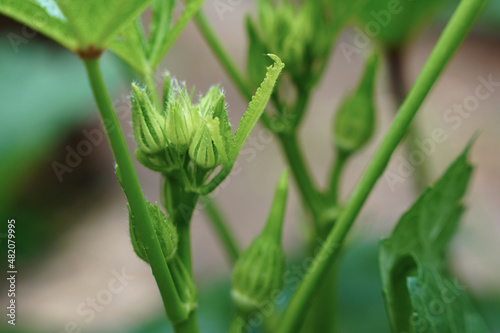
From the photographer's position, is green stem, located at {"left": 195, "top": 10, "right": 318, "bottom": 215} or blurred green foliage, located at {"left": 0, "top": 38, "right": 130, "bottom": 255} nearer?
green stem, located at {"left": 195, "top": 10, "right": 318, "bottom": 215}

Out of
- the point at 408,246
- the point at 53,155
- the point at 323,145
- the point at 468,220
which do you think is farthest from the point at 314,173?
the point at 408,246

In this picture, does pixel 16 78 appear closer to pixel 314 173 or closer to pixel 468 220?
pixel 314 173

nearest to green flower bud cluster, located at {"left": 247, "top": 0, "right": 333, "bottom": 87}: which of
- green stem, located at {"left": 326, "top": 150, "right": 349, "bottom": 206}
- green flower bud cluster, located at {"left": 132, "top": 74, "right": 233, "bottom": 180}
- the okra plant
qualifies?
the okra plant

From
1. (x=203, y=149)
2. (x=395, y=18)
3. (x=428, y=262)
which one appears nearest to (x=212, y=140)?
(x=203, y=149)

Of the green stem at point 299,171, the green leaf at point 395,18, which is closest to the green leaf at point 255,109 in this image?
the green stem at point 299,171

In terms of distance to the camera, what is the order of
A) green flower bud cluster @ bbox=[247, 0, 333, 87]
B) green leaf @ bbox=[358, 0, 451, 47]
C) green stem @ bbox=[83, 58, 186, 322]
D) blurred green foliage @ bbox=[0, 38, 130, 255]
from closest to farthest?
green stem @ bbox=[83, 58, 186, 322]
green flower bud cluster @ bbox=[247, 0, 333, 87]
green leaf @ bbox=[358, 0, 451, 47]
blurred green foliage @ bbox=[0, 38, 130, 255]

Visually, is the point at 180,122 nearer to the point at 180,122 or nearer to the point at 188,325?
the point at 180,122

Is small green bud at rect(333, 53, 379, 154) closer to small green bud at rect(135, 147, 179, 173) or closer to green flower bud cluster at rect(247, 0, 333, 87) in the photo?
green flower bud cluster at rect(247, 0, 333, 87)

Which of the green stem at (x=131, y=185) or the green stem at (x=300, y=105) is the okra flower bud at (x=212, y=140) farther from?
the green stem at (x=300, y=105)
